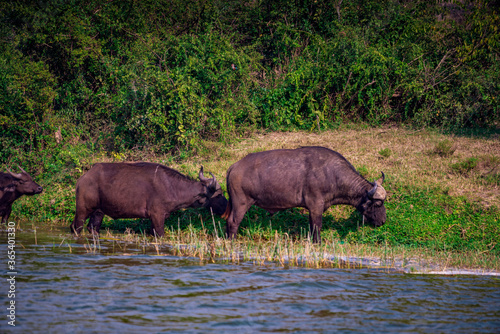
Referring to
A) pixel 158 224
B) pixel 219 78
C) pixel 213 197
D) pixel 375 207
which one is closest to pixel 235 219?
pixel 213 197

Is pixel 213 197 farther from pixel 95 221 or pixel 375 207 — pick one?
pixel 375 207

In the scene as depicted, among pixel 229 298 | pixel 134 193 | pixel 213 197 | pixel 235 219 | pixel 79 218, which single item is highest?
pixel 134 193

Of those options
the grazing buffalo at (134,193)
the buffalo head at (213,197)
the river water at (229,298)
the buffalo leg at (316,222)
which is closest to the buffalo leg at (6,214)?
the grazing buffalo at (134,193)

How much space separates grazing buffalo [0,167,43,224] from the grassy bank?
0.72m

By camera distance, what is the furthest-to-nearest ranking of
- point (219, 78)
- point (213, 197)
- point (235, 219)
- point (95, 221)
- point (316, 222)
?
point (219, 78)
point (95, 221)
point (213, 197)
point (235, 219)
point (316, 222)

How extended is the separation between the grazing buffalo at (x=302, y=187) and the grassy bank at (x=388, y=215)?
0.49 metres

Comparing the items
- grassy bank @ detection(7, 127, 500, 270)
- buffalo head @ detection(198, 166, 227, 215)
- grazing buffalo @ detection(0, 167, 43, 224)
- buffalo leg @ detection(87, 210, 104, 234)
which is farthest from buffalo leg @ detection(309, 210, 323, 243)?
grazing buffalo @ detection(0, 167, 43, 224)

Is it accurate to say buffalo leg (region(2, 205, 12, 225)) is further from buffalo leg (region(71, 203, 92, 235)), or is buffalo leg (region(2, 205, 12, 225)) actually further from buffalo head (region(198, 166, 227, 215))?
buffalo head (region(198, 166, 227, 215))

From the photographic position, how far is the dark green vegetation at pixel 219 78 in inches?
568

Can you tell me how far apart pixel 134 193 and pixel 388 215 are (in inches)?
200

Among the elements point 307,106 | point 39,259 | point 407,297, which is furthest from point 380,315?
point 307,106

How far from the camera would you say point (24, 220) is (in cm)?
1226

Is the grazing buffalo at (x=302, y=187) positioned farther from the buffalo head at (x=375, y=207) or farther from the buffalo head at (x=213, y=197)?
the buffalo head at (x=213, y=197)

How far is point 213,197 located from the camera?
10828mm
